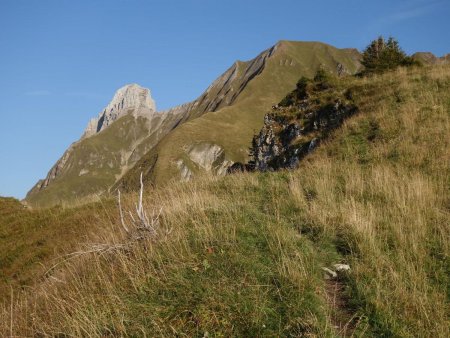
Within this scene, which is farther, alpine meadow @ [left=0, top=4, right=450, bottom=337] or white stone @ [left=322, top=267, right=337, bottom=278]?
white stone @ [left=322, top=267, right=337, bottom=278]

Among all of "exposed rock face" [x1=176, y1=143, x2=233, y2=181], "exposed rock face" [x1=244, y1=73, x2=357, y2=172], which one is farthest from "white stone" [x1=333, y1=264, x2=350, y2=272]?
"exposed rock face" [x1=176, y1=143, x2=233, y2=181]

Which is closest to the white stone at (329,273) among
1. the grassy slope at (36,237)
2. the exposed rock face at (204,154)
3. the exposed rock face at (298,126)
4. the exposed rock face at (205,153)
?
the grassy slope at (36,237)

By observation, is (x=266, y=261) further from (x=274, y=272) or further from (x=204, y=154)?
(x=204, y=154)

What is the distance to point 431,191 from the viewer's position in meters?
8.64

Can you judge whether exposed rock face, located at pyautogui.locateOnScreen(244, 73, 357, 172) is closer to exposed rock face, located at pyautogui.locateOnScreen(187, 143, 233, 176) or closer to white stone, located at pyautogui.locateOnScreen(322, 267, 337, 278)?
white stone, located at pyautogui.locateOnScreen(322, 267, 337, 278)

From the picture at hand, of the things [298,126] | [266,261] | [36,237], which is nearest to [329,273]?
[266,261]

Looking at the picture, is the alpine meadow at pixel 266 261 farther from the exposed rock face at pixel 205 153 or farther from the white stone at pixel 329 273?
the exposed rock face at pixel 205 153

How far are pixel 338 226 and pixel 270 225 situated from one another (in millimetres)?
1557

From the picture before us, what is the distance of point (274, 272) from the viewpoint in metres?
5.29

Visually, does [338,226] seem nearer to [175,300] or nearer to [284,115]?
[175,300]

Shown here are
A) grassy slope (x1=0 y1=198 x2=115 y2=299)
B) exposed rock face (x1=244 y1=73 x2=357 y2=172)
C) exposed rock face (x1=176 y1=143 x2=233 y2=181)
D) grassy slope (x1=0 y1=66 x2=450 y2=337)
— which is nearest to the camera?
grassy slope (x1=0 y1=66 x2=450 y2=337)

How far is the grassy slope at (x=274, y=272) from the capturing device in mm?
4331

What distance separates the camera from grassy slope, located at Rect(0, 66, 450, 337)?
4.33 metres

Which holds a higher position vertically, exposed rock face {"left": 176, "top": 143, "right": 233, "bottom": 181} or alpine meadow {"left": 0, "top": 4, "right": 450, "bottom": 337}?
exposed rock face {"left": 176, "top": 143, "right": 233, "bottom": 181}
